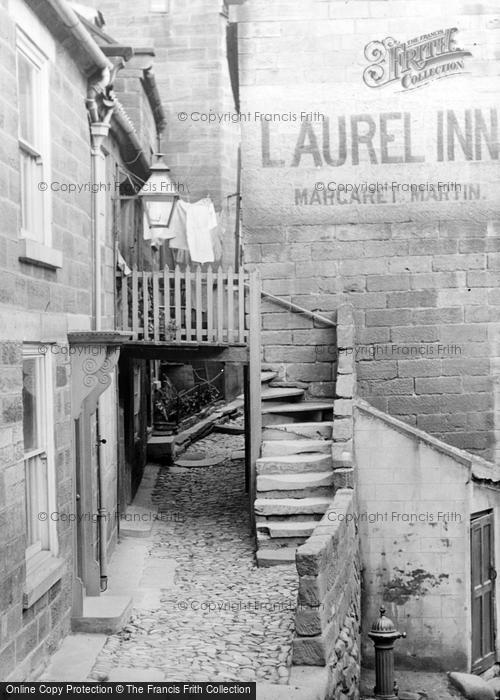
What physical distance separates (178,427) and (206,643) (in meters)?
11.7

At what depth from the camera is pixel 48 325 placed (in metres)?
7.00

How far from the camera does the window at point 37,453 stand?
6777mm

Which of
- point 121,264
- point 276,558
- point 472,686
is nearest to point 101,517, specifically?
point 276,558

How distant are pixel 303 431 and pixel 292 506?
1199 millimetres

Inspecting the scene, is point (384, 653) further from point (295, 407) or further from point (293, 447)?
point (295, 407)

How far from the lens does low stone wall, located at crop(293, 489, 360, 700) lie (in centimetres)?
655

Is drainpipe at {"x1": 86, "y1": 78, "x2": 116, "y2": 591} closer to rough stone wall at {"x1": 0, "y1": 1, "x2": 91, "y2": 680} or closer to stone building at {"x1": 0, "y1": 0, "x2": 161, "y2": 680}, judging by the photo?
stone building at {"x1": 0, "y1": 0, "x2": 161, "y2": 680}

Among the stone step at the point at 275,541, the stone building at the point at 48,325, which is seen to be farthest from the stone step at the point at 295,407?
the stone building at the point at 48,325

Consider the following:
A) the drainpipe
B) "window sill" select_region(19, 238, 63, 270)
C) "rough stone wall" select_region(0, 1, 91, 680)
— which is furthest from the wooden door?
"window sill" select_region(19, 238, 63, 270)

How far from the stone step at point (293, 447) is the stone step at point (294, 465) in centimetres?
25

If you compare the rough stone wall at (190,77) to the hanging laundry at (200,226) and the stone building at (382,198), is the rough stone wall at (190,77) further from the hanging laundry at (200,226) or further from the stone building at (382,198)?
the stone building at (382,198)

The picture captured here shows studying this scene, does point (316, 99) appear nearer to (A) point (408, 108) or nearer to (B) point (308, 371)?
(A) point (408, 108)

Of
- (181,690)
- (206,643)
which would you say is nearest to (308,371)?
(206,643)

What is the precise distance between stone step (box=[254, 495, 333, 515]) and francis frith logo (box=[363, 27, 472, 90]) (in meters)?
5.50
